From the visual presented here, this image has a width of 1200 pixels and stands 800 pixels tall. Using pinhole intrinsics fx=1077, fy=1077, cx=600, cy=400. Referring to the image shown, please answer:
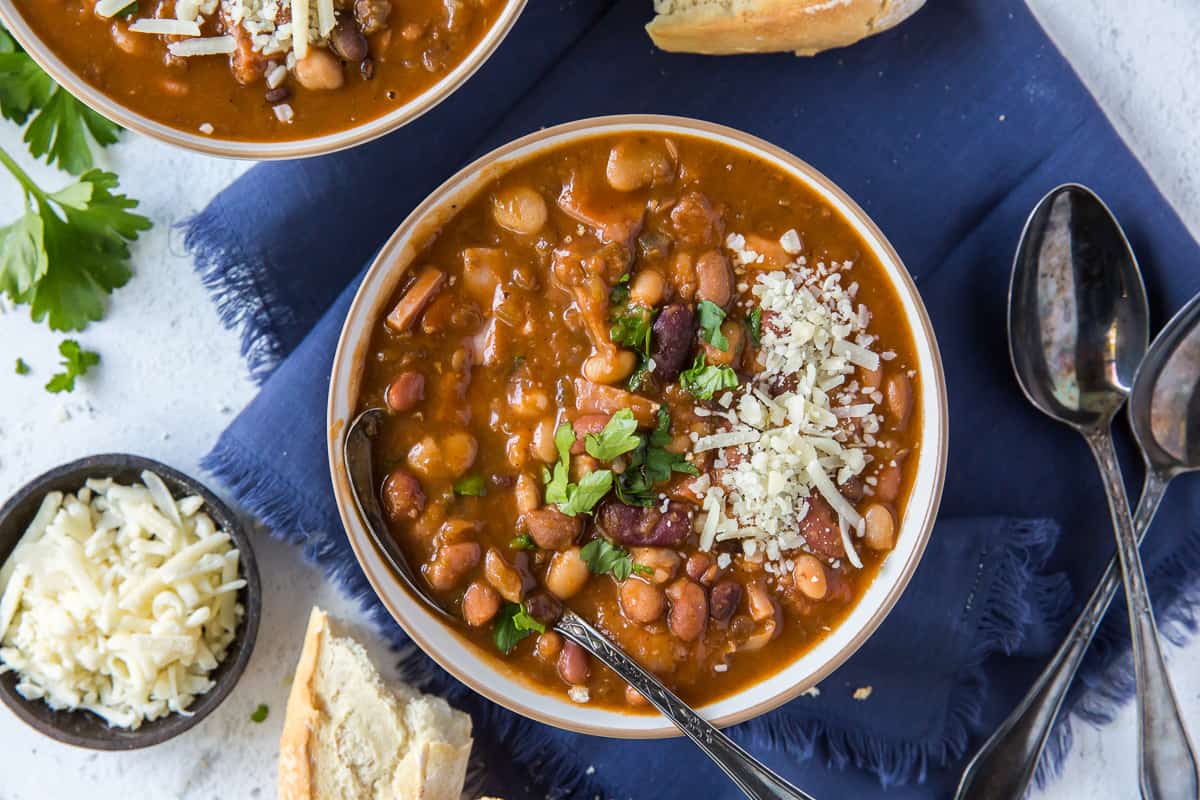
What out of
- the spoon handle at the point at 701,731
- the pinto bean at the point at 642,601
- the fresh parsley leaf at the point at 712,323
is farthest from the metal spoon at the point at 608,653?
the fresh parsley leaf at the point at 712,323

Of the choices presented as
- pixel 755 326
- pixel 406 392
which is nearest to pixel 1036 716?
pixel 755 326

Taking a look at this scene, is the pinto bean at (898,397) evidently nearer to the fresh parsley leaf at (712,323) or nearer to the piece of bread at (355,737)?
the fresh parsley leaf at (712,323)

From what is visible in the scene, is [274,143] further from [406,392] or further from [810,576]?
[810,576]

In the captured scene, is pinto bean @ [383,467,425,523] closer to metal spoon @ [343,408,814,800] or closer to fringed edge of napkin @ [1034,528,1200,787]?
metal spoon @ [343,408,814,800]

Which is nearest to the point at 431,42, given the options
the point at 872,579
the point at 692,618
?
the point at 692,618

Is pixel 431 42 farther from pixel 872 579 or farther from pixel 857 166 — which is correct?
pixel 872 579

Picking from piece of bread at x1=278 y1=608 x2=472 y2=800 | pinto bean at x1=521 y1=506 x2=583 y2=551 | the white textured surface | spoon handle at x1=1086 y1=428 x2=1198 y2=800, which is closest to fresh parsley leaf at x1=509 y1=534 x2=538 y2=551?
pinto bean at x1=521 y1=506 x2=583 y2=551
